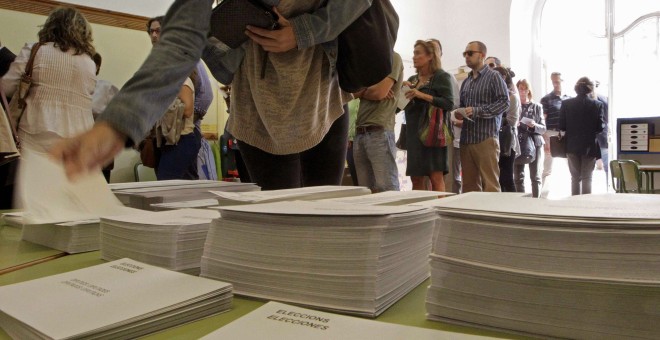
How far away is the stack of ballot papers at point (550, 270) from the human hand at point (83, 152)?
0.38 meters

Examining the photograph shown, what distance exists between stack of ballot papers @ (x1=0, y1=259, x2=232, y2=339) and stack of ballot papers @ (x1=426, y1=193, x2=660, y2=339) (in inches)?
8.9

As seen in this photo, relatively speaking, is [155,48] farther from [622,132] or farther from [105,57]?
[622,132]

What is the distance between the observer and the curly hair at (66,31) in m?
2.38

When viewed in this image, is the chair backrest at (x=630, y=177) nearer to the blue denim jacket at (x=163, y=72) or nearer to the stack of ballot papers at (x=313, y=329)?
the blue denim jacket at (x=163, y=72)

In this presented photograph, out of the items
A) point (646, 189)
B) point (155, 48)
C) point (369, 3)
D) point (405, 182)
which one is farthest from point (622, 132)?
point (155, 48)

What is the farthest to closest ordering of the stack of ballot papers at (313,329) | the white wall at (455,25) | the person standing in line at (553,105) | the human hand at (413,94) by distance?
the white wall at (455,25) → the person standing in line at (553,105) → the human hand at (413,94) → the stack of ballot papers at (313,329)

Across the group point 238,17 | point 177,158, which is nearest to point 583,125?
point 177,158

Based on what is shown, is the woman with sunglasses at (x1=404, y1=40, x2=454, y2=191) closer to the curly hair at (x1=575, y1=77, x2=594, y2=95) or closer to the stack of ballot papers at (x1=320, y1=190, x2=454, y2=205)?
the stack of ballot papers at (x1=320, y1=190, x2=454, y2=205)

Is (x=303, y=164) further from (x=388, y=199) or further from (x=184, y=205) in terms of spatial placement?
(x=388, y=199)

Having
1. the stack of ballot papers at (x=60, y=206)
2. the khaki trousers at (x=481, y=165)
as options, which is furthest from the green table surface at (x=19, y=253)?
the khaki trousers at (x=481, y=165)

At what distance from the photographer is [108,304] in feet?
1.54

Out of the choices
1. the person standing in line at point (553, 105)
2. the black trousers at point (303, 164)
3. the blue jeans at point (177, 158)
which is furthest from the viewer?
the person standing in line at point (553, 105)

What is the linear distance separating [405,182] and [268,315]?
6.70 metres

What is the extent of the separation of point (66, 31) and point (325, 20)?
74.0 inches
